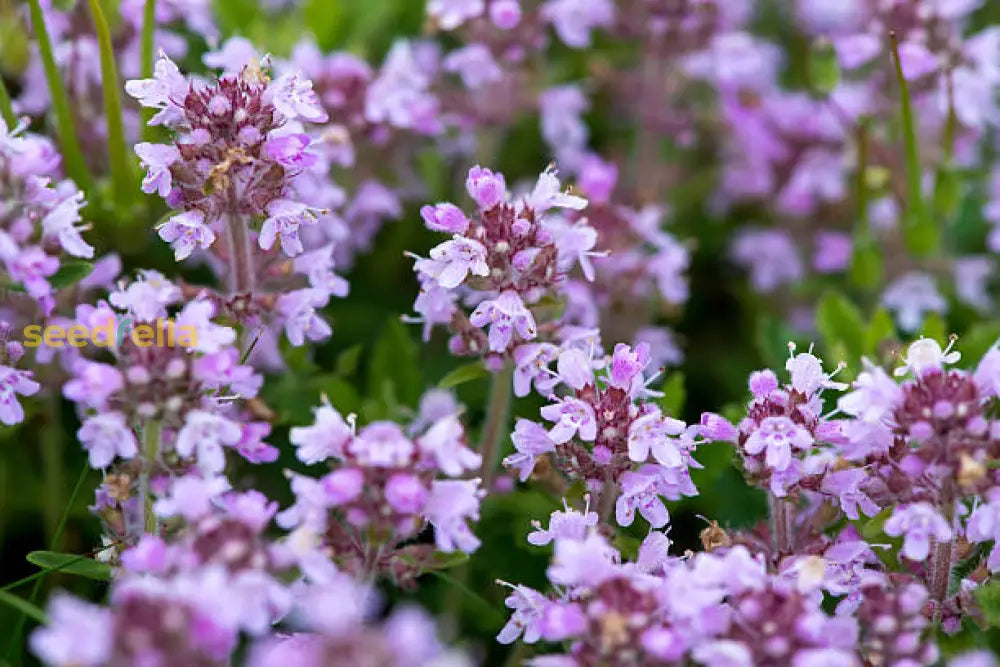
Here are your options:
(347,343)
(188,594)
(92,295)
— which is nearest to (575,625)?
(188,594)

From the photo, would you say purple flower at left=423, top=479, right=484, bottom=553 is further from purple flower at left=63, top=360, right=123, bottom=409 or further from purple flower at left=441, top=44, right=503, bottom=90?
purple flower at left=441, top=44, right=503, bottom=90

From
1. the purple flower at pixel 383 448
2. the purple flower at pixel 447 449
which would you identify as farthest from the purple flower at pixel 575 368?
the purple flower at pixel 383 448

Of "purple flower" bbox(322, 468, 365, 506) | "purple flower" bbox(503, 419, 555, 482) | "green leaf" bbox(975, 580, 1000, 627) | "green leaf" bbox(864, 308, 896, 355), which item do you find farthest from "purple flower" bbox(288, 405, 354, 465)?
"green leaf" bbox(864, 308, 896, 355)

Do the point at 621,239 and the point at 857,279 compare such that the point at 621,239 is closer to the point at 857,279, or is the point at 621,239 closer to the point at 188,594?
the point at 857,279

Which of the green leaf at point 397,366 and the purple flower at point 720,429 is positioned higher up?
the purple flower at point 720,429

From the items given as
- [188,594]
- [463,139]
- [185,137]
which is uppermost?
[185,137]

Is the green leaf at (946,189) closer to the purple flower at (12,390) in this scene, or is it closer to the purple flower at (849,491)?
the purple flower at (849,491)

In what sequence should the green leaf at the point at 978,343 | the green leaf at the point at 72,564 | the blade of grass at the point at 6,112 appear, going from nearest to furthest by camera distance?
1. the green leaf at the point at 72,564
2. the blade of grass at the point at 6,112
3. the green leaf at the point at 978,343
